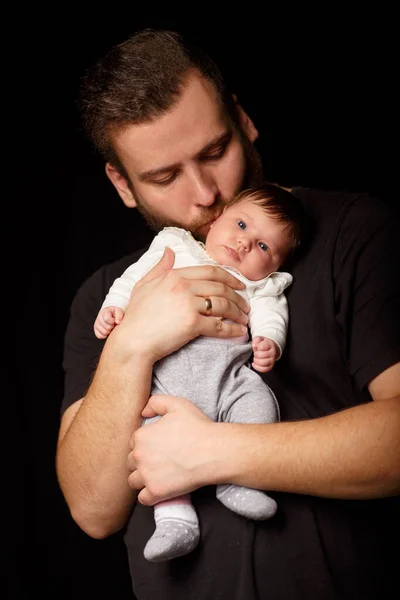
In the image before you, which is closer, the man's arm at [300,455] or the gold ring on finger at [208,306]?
the man's arm at [300,455]

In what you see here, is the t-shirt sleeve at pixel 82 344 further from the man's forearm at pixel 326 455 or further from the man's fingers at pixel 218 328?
the man's forearm at pixel 326 455

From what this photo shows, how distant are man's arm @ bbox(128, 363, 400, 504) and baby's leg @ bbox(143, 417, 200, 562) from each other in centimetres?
6

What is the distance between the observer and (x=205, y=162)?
1786 mm

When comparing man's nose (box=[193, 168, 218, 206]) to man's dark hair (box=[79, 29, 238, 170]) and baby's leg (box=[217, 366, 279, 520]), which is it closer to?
man's dark hair (box=[79, 29, 238, 170])

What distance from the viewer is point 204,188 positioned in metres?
1.77

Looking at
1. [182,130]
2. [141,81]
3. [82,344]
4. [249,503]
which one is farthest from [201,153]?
[249,503]

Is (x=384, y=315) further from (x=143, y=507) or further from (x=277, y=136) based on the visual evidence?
(x=277, y=136)

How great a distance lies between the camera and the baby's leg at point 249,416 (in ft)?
4.52

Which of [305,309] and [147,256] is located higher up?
[147,256]

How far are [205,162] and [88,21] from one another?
0.87 metres

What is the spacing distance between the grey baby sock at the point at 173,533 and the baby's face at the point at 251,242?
0.53 m

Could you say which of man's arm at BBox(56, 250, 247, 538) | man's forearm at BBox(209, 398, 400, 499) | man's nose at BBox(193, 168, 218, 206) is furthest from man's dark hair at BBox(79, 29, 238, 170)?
man's forearm at BBox(209, 398, 400, 499)

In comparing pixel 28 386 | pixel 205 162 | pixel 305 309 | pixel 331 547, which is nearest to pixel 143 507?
pixel 331 547

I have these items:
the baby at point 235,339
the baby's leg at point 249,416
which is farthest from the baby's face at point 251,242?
the baby's leg at point 249,416
